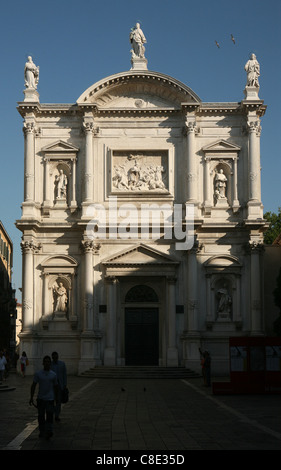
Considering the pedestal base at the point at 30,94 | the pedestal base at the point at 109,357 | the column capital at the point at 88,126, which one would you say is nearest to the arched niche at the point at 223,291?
the pedestal base at the point at 109,357

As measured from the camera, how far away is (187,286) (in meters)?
39.5

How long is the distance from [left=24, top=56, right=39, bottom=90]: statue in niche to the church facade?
8 centimetres

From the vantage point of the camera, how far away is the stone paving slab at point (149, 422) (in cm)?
1442

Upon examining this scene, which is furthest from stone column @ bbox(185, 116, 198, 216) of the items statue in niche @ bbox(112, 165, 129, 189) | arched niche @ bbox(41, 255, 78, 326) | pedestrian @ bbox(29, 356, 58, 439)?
pedestrian @ bbox(29, 356, 58, 439)

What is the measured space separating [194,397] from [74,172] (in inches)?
724

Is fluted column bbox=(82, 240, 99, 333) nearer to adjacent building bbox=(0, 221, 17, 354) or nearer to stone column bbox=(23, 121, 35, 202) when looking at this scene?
stone column bbox=(23, 121, 35, 202)

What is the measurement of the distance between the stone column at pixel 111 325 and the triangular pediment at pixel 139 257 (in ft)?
3.14

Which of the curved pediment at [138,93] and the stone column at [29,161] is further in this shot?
the curved pediment at [138,93]

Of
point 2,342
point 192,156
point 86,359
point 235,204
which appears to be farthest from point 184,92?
point 2,342

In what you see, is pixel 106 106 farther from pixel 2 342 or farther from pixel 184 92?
pixel 2 342

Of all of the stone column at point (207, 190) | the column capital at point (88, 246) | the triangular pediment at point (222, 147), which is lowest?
the column capital at point (88, 246)

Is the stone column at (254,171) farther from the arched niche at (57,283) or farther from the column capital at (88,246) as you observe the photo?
the arched niche at (57,283)

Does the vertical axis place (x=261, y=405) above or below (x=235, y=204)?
below
